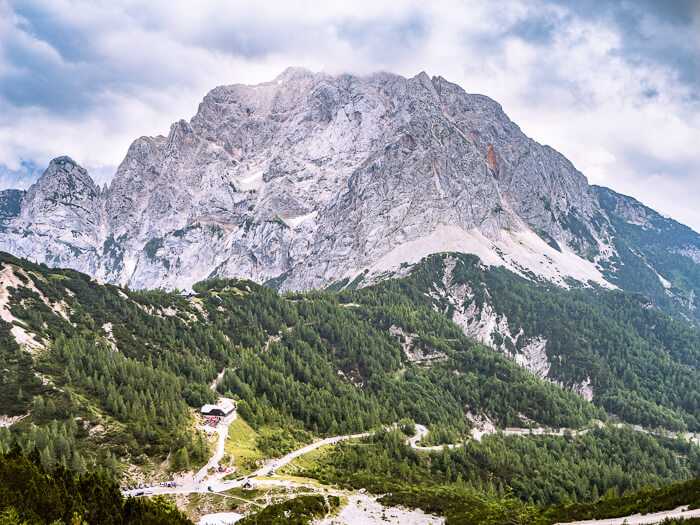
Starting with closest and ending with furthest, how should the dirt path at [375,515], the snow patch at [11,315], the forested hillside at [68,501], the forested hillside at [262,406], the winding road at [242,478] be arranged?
the forested hillside at [68,501] < the winding road at [242,478] < the dirt path at [375,515] < the forested hillside at [262,406] < the snow patch at [11,315]

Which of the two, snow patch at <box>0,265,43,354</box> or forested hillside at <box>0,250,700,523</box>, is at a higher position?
snow patch at <box>0,265,43,354</box>

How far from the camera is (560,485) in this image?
120m

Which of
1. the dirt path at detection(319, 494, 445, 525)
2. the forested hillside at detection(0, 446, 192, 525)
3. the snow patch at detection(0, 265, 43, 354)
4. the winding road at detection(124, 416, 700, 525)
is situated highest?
the snow patch at detection(0, 265, 43, 354)

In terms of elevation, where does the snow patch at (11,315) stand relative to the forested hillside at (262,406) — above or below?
above

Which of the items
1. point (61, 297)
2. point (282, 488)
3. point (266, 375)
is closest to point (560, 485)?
point (282, 488)

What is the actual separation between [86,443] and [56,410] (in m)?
11.9

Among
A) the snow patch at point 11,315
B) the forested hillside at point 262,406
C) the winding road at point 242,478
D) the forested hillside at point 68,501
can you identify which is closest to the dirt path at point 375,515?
the forested hillside at point 262,406

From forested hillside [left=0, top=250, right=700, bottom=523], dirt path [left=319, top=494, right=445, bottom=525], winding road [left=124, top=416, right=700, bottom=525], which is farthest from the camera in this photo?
forested hillside [left=0, top=250, right=700, bottom=523]

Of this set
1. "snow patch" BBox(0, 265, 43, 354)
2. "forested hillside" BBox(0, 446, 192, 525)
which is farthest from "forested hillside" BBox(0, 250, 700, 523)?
"forested hillside" BBox(0, 446, 192, 525)

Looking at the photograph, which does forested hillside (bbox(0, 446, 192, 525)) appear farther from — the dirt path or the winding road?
the dirt path

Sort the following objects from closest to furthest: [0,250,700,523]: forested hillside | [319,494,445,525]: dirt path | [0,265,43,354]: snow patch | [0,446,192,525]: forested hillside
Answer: [0,446,192,525]: forested hillside, [319,494,445,525]: dirt path, [0,250,700,523]: forested hillside, [0,265,43,354]: snow patch

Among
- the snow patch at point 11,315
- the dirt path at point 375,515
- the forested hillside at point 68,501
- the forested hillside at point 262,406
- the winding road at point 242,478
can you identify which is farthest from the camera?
the snow patch at point 11,315

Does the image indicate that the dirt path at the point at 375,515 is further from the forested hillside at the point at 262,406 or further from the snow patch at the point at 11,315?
the snow patch at the point at 11,315

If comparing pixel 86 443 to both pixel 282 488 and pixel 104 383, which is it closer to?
pixel 104 383
